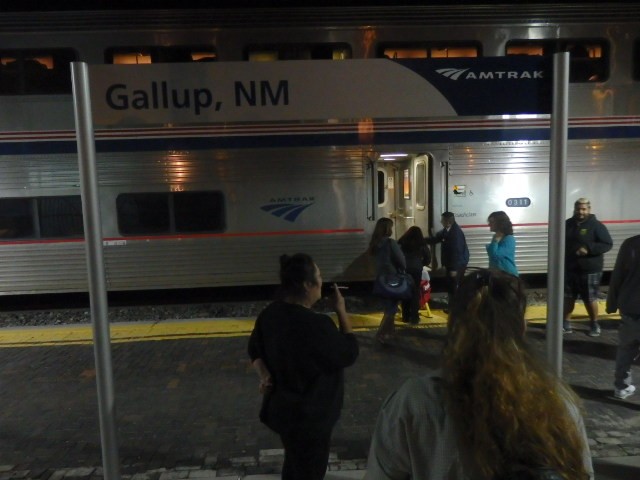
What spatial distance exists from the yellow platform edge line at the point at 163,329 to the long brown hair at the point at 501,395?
5.51 meters

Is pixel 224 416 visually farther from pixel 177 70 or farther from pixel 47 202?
pixel 47 202

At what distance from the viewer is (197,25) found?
304 inches

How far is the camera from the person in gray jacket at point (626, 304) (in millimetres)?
4387

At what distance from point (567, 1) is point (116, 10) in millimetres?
6557

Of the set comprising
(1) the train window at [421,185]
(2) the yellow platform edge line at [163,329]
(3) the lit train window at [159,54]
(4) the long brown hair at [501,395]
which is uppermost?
(3) the lit train window at [159,54]

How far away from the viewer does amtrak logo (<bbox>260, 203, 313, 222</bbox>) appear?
8141 mm

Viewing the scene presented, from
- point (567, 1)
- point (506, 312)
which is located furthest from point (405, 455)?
point (567, 1)

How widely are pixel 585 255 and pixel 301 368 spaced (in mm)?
4967

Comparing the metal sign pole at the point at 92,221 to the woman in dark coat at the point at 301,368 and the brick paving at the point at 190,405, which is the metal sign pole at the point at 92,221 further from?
the brick paving at the point at 190,405

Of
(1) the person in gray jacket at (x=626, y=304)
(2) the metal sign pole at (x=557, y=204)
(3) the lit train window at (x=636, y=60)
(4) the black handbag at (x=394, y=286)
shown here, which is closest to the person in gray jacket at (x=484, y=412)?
(2) the metal sign pole at (x=557, y=204)

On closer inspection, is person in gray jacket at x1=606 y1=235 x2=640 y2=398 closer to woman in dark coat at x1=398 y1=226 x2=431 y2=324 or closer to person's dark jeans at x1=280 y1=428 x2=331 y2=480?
woman in dark coat at x1=398 y1=226 x2=431 y2=324

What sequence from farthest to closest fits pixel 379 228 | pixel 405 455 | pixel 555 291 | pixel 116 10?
pixel 116 10 < pixel 379 228 < pixel 555 291 < pixel 405 455

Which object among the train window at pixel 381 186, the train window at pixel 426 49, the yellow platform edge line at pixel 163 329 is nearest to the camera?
the yellow platform edge line at pixel 163 329


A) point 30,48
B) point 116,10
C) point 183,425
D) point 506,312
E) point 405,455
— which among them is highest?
point 116,10
